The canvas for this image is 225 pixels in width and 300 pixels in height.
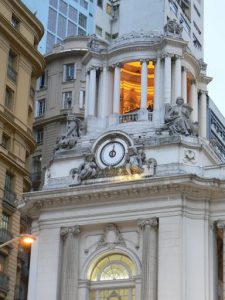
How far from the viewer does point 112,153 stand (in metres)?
38.1

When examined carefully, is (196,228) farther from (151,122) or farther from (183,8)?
(183,8)

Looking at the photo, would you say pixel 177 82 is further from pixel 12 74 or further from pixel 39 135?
pixel 39 135

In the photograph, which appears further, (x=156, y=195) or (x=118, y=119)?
(x=118, y=119)

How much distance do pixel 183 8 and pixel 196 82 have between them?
94.6 feet

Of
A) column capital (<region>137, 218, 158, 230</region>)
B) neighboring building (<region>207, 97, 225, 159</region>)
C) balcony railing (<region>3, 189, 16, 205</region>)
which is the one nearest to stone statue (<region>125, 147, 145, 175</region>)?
column capital (<region>137, 218, 158, 230</region>)

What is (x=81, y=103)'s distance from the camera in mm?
62062

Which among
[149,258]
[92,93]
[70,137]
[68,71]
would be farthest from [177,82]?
[68,71]

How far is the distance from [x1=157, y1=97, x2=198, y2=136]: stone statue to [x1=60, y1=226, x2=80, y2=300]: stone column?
21.1 feet

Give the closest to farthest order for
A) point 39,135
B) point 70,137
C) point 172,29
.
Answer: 1. point 70,137
2. point 172,29
3. point 39,135

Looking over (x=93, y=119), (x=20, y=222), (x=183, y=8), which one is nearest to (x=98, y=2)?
(x=183, y=8)

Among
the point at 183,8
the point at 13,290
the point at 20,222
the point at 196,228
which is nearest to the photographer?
the point at 196,228

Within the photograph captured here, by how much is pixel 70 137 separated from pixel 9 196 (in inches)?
363

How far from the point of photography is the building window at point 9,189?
47781 millimetres

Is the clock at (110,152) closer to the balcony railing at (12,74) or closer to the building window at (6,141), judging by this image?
the building window at (6,141)
